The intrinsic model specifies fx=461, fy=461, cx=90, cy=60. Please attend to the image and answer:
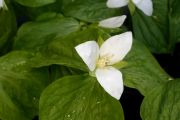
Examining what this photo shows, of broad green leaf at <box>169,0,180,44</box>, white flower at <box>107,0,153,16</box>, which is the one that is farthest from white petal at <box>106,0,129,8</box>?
broad green leaf at <box>169,0,180,44</box>

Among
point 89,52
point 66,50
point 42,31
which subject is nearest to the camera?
point 89,52

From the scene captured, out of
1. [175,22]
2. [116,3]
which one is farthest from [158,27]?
[116,3]

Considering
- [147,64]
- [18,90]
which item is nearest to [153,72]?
[147,64]

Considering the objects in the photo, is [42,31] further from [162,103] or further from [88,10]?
[162,103]

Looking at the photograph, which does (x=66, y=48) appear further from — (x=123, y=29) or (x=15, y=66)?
(x=123, y=29)

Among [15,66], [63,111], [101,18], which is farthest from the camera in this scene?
[101,18]

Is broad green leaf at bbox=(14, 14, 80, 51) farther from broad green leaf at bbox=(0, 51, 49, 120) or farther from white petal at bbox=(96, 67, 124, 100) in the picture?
white petal at bbox=(96, 67, 124, 100)
